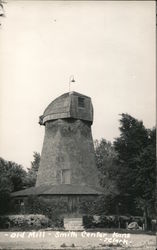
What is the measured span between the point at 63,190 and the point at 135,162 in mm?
10389

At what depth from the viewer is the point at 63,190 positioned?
126ft

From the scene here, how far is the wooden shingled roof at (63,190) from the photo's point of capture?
3788cm

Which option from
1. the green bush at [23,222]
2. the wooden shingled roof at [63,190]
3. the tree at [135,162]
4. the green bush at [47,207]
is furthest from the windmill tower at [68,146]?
the tree at [135,162]

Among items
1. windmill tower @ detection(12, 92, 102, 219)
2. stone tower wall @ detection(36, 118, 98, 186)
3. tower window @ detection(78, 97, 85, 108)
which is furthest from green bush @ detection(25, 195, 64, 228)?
tower window @ detection(78, 97, 85, 108)

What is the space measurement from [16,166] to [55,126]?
8.16m

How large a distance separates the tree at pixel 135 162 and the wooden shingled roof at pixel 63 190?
21.0ft

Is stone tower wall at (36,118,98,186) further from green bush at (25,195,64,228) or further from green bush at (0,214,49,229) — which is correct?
green bush at (0,214,49,229)

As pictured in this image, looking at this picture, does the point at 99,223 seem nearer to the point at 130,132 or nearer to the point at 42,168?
the point at 130,132

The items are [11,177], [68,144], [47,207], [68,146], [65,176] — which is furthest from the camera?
[11,177]

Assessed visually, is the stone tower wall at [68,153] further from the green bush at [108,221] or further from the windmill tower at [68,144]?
the green bush at [108,221]

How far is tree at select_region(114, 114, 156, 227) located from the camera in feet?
94.7

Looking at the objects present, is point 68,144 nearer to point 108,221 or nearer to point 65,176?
point 65,176

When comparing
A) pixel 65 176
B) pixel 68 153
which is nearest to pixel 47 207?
pixel 65 176

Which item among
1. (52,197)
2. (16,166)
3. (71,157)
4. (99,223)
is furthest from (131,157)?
(16,166)
